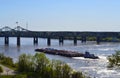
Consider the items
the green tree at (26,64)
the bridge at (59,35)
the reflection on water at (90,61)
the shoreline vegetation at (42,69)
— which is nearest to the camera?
the shoreline vegetation at (42,69)

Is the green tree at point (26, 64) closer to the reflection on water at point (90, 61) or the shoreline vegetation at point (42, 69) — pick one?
the shoreline vegetation at point (42, 69)

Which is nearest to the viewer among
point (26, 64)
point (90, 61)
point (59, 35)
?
point (26, 64)

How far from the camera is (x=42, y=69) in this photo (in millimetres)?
42875

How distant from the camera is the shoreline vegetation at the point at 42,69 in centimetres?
3875

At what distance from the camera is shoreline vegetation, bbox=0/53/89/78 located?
38.8m

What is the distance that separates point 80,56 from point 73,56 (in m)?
1.96

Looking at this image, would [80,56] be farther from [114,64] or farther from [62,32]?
[62,32]

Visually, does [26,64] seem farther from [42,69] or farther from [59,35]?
[59,35]

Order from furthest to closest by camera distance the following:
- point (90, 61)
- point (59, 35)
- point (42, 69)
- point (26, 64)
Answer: point (59, 35) → point (90, 61) → point (26, 64) → point (42, 69)

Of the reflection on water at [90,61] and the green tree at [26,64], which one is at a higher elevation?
the green tree at [26,64]

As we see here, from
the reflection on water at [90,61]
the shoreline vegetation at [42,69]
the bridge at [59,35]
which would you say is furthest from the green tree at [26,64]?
the bridge at [59,35]

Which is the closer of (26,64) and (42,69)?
(42,69)

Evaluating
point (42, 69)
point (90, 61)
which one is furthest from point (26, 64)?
point (90, 61)

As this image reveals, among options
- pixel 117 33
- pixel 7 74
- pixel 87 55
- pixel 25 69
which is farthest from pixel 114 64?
pixel 117 33
